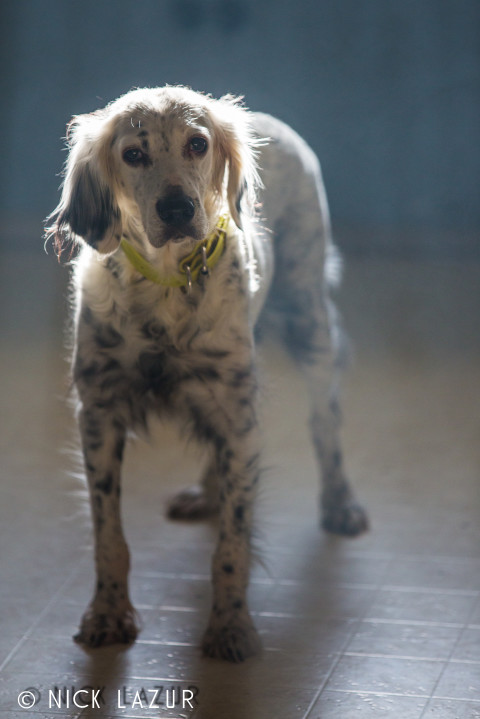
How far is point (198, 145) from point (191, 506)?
1.52m

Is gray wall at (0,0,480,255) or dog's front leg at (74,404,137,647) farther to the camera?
gray wall at (0,0,480,255)

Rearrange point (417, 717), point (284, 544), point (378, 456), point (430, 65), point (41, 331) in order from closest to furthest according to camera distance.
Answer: point (417, 717)
point (284, 544)
point (378, 456)
point (41, 331)
point (430, 65)

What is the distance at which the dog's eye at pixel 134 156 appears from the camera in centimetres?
264

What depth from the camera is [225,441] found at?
2.93m

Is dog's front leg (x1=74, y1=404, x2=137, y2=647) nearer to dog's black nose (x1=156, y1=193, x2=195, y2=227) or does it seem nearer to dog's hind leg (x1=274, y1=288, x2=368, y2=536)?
dog's black nose (x1=156, y1=193, x2=195, y2=227)

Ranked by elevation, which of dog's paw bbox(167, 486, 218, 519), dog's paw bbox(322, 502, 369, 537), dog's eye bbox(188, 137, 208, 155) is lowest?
dog's paw bbox(167, 486, 218, 519)

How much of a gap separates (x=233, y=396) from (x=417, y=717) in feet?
3.05

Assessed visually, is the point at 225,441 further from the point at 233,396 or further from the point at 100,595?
the point at 100,595

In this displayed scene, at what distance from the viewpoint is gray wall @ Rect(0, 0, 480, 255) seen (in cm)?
708

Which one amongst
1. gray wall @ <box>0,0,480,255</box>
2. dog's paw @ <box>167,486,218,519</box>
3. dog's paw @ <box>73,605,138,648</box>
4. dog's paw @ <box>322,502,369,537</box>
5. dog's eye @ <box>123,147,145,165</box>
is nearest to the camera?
dog's eye @ <box>123,147,145,165</box>

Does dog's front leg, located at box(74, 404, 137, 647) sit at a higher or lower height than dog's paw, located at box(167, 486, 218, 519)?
higher

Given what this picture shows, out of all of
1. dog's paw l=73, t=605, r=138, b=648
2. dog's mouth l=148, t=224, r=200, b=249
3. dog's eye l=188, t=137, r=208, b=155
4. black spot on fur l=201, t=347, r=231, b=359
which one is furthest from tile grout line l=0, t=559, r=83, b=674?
dog's eye l=188, t=137, r=208, b=155

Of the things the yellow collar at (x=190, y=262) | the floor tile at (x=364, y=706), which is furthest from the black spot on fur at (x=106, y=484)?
the floor tile at (x=364, y=706)

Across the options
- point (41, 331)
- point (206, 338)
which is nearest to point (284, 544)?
point (206, 338)
